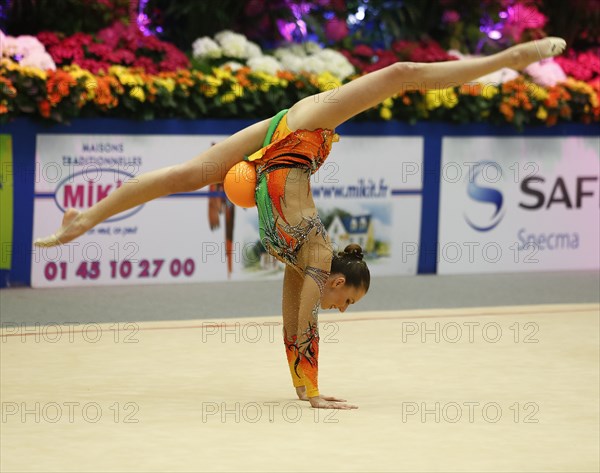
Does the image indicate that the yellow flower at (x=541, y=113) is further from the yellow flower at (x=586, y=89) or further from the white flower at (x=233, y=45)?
the white flower at (x=233, y=45)

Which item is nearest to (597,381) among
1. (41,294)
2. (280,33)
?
(41,294)

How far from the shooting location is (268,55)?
28.6 ft

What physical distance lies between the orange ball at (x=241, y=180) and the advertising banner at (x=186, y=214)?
2.98 metres

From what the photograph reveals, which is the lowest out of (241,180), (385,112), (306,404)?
(306,404)

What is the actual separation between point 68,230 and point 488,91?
14.7 ft

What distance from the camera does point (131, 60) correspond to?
7.97 meters

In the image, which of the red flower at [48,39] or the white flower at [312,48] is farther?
the white flower at [312,48]

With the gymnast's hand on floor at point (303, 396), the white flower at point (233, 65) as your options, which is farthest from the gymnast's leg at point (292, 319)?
the white flower at point (233, 65)

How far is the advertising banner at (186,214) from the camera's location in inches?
295

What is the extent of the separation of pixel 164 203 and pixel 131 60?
1.08 meters

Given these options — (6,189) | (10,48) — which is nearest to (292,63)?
(10,48)

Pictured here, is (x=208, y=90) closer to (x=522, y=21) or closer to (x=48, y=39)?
(x=48, y=39)

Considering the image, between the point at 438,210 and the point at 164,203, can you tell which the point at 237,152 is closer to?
the point at 164,203

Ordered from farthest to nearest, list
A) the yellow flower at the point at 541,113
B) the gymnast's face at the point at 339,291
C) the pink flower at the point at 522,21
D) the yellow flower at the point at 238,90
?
the pink flower at the point at 522,21 < the yellow flower at the point at 541,113 < the yellow flower at the point at 238,90 < the gymnast's face at the point at 339,291
